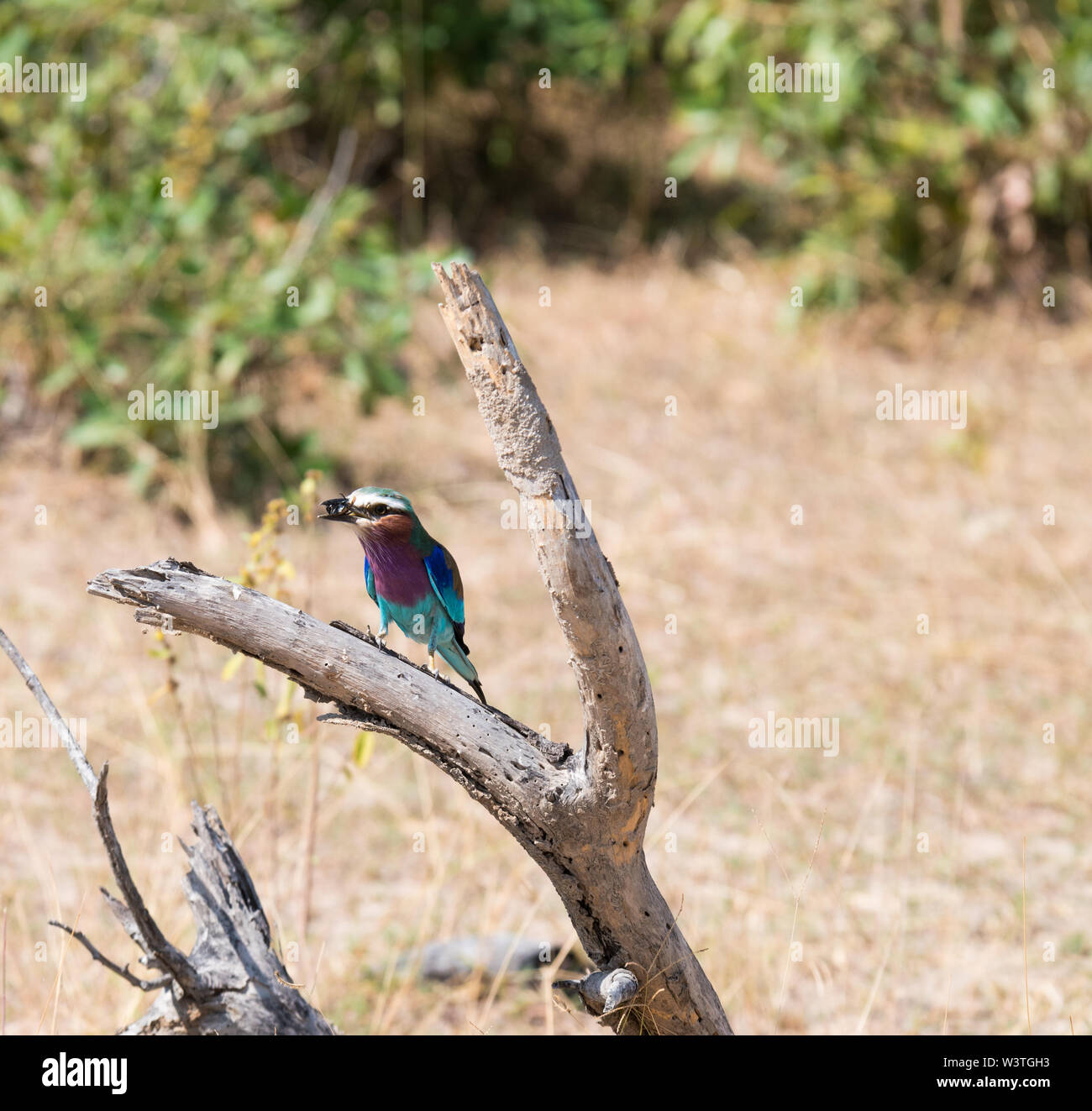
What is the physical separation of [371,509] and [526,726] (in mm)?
352

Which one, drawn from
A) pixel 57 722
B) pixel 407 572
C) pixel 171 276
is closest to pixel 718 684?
pixel 171 276

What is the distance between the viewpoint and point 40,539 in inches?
195

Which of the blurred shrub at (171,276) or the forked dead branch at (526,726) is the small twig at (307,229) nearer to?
the blurred shrub at (171,276)

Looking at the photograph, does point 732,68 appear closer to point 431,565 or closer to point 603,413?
point 603,413

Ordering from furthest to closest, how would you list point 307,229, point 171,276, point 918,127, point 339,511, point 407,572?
point 918,127 < point 307,229 < point 171,276 < point 407,572 < point 339,511

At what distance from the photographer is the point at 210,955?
5.65ft

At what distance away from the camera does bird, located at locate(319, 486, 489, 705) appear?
4.87 feet

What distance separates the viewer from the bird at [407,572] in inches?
58.4

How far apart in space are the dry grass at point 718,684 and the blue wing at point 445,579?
2.22 ft

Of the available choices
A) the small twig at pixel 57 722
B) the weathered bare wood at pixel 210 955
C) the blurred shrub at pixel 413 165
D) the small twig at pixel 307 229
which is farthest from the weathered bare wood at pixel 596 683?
the small twig at pixel 307 229

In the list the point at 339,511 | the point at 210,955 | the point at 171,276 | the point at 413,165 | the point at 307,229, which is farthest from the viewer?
the point at 413,165

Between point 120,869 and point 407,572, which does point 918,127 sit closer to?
point 407,572

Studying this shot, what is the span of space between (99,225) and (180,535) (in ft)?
4.55
